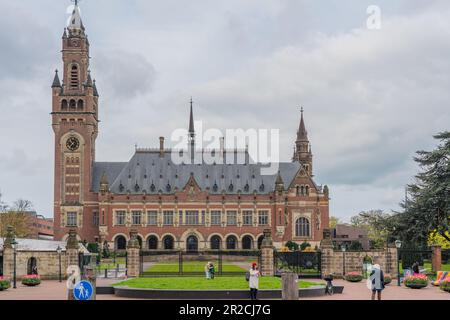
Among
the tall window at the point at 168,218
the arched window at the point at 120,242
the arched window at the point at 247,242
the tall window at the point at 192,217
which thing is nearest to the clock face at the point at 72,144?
the arched window at the point at 120,242

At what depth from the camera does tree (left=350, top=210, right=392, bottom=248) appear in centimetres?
5728

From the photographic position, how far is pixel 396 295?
33531 millimetres

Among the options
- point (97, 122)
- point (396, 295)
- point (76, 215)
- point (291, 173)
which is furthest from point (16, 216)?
point (396, 295)

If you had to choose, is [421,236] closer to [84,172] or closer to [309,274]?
[309,274]

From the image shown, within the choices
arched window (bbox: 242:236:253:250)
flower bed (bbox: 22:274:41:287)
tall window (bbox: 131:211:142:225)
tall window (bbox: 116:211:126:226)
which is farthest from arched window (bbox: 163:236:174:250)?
flower bed (bbox: 22:274:41:287)

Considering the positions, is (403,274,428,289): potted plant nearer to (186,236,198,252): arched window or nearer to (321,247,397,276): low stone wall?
(321,247,397,276): low stone wall

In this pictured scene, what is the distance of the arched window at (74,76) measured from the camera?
102250mm

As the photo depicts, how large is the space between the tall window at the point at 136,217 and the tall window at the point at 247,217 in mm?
14995

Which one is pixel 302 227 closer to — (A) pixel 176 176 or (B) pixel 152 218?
(A) pixel 176 176

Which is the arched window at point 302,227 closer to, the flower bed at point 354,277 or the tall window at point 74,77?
the tall window at point 74,77

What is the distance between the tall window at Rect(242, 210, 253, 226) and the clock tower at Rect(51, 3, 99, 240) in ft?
71.1

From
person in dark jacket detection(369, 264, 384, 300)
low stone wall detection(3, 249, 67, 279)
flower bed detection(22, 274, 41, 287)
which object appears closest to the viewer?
person in dark jacket detection(369, 264, 384, 300)

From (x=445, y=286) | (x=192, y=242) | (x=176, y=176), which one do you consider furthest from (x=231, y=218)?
(x=445, y=286)

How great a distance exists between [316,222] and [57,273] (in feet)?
188
